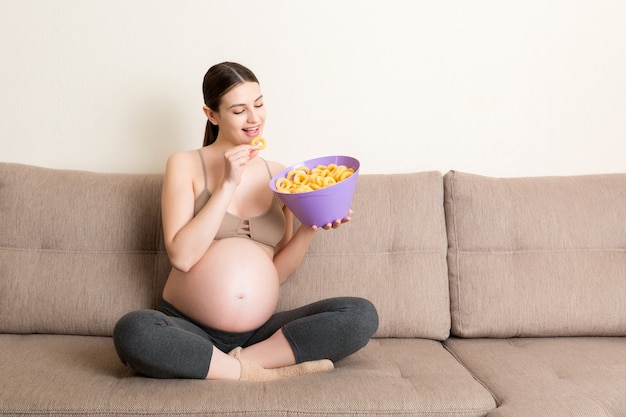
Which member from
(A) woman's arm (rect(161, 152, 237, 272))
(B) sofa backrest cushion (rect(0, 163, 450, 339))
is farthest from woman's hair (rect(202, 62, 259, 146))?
(B) sofa backrest cushion (rect(0, 163, 450, 339))

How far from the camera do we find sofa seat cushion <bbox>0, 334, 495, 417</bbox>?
151cm

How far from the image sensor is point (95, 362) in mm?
1776

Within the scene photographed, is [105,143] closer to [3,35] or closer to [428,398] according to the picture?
[3,35]

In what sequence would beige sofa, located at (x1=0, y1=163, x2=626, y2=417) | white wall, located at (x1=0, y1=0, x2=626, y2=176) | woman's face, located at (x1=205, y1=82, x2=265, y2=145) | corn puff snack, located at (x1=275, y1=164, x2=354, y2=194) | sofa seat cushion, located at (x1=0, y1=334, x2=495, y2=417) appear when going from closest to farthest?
1. sofa seat cushion, located at (x1=0, y1=334, x2=495, y2=417)
2. corn puff snack, located at (x1=275, y1=164, x2=354, y2=194)
3. woman's face, located at (x1=205, y1=82, x2=265, y2=145)
4. beige sofa, located at (x1=0, y1=163, x2=626, y2=417)
5. white wall, located at (x1=0, y1=0, x2=626, y2=176)

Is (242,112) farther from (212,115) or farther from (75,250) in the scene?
(75,250)

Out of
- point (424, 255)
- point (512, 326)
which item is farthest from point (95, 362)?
point (512, 326)

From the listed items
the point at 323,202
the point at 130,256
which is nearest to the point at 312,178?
the point at 323,202

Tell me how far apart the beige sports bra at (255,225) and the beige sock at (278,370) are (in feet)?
1.20

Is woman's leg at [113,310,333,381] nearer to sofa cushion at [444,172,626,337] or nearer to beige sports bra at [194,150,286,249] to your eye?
beige sports bra at [194,150,286,249]

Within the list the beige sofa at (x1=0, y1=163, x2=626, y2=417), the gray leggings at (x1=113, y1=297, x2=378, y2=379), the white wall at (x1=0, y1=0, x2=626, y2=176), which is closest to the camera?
the gray leggings at (x1=113, y1=297, x2=378, y2=379)

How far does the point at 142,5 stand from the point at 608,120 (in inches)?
66.6

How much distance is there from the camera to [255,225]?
198cm

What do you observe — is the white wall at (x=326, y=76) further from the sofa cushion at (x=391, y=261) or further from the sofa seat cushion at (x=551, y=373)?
the sofa seat cushion at (x=551, y=373)

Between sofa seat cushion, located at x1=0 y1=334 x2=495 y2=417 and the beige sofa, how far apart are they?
12cm
